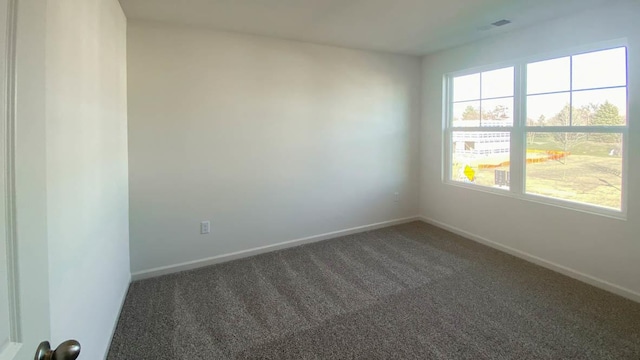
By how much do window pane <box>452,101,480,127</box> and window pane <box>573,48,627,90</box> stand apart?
1086 millimetres

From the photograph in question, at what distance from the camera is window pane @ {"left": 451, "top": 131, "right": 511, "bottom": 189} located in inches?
143

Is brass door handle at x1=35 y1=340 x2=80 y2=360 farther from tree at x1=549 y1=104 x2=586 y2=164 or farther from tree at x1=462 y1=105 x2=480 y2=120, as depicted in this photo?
tree at x1=462 y1=105 x2=480 y2=120

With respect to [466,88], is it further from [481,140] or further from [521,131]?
[521,131]

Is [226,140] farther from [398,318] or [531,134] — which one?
[531,134]

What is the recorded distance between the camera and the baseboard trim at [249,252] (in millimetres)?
3004

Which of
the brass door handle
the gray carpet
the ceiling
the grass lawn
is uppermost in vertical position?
the ceiling

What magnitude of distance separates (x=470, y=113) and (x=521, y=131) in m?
0.75

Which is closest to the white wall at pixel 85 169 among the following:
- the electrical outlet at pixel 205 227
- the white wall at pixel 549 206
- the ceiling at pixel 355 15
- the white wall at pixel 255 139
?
the white wall at pixel 255 139

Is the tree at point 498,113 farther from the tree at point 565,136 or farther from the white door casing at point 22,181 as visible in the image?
the white door casing at point 22,181

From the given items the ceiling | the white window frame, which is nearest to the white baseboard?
the white window frame

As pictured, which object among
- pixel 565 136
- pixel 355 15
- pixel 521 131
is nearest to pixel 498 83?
pixel 521 131

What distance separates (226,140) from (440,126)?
284cm

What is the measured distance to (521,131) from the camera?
3418mm

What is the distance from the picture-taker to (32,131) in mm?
637
